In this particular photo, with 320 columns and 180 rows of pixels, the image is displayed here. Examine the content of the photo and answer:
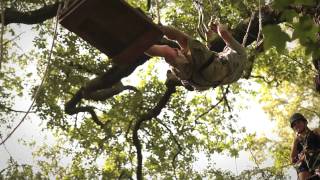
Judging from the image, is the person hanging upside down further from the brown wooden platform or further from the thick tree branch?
the thick tree branch

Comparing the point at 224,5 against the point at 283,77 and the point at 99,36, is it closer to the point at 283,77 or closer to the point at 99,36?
the point at 283,77

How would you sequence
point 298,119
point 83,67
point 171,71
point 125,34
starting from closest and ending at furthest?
point 125,34 < point 171,71 < point 298,119 < point 83,67

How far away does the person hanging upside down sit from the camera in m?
3.79

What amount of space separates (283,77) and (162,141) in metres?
3.50

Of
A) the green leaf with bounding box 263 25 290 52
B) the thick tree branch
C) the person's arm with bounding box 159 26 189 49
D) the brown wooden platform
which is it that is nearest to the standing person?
the person's arm with bounding box 159 26 189 49

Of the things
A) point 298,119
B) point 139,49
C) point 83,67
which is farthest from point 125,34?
point 83,67

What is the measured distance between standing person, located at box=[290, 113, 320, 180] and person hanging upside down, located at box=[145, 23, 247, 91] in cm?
126

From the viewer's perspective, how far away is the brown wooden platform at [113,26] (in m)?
3.19

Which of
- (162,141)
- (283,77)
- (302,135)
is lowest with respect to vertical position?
(302,135)

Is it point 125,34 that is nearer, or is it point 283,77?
point 125,34

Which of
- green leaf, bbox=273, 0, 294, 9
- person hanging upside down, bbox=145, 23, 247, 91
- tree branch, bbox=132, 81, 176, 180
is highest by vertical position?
tree branch, bbox=132, 81, 176, 180

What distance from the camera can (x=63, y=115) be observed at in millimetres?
10609

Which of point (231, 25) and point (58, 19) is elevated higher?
point (231, 25)

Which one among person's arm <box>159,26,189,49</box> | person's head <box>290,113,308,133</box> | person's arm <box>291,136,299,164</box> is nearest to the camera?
person's arm <box>159,26,189,49</box>
